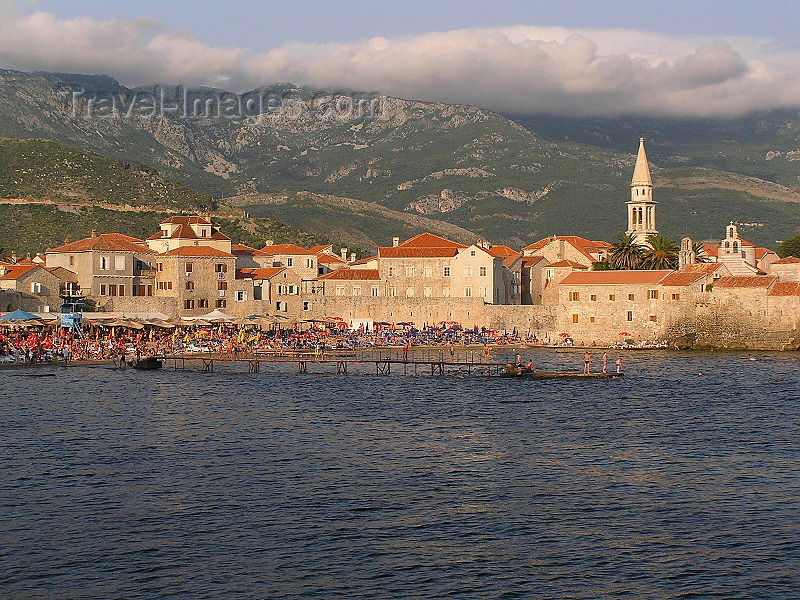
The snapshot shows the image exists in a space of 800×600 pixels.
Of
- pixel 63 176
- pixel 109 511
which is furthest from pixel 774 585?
pixel 63 176

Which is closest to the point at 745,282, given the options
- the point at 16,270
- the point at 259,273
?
the point at 259,273

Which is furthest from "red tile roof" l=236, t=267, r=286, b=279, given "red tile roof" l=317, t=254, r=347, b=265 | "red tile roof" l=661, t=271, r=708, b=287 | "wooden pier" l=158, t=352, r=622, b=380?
"red tile roof" l=661, t=271, r=708, b=287

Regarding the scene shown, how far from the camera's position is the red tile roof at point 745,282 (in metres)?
82.2

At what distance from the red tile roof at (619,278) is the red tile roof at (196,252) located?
28.2 metres

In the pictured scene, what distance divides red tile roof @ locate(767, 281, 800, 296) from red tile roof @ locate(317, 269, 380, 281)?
33.5m

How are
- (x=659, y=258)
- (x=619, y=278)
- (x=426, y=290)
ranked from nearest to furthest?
(x=619, y=278), (x=659, y=258), (x=426, y=290)

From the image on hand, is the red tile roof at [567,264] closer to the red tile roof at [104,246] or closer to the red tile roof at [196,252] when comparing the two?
the red tile roof at [196,252]

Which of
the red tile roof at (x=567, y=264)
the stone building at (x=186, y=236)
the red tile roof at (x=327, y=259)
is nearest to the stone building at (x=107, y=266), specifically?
the stone building at (x=186, y=236)

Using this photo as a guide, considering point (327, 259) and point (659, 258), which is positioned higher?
point (327, 259)

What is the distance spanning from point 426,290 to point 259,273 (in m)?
14.5

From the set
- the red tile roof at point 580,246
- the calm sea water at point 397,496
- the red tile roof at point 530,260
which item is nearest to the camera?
the calm sea water at point 397,496

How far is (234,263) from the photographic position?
93500 mm

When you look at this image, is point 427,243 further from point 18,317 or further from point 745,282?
point 18,317

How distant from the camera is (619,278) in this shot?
285ft
